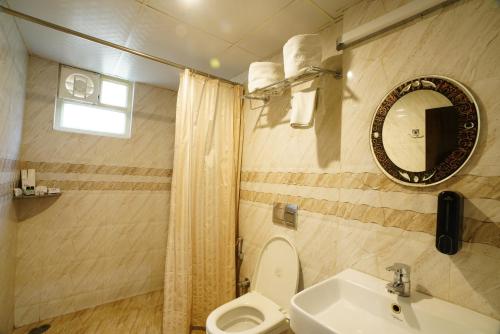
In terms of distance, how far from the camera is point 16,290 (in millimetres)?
1892

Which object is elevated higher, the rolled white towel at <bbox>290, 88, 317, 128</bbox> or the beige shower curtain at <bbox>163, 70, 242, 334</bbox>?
the rolled white towel at <bbox>290, 88, 317, 128</bbox>

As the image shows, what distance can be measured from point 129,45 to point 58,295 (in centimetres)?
226

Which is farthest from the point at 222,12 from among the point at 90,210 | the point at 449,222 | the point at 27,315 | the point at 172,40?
the point at 27,315

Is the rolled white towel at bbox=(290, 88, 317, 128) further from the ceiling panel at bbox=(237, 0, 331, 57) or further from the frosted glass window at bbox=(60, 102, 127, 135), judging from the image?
the frosted glass window at bbox=(60, 102, 127, 135)

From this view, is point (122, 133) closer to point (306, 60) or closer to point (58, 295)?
point (58, 295)

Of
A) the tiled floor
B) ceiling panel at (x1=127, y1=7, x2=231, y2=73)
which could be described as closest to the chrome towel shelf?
ceiling panel at (x1=127, y1=7, x2=231, y2=73)

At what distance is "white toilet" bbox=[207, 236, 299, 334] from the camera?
1.36 metres

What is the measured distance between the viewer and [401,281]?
0.94m

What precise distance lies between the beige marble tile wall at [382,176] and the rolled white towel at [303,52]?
16 centimetres

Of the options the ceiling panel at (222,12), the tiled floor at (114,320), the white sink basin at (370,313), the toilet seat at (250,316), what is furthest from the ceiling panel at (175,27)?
the tiled floor at (114,320)

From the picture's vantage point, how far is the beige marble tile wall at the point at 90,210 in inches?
76.9

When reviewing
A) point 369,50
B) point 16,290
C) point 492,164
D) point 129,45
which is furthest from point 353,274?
point 16,290

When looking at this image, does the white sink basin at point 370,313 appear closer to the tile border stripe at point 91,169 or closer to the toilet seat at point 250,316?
the toilet seat at point 250,316

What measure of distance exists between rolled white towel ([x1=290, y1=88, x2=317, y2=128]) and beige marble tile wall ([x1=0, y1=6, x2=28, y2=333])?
173cm
